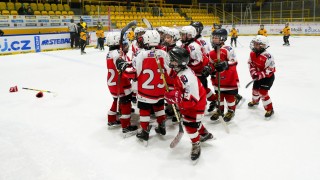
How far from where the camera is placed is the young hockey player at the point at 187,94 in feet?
9.62

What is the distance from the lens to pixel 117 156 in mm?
3221

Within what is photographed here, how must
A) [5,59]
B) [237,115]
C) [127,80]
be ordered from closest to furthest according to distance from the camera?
[127,80]
[237,115]
[5,59]

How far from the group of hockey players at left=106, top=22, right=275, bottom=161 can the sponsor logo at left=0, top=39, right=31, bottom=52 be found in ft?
32.2

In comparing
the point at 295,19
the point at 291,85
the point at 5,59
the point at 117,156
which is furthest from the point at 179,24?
the point at 117,156

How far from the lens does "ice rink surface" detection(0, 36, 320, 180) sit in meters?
2.86

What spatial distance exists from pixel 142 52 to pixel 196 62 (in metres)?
1.07

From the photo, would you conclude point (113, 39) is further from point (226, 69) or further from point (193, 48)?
point (226, 69)

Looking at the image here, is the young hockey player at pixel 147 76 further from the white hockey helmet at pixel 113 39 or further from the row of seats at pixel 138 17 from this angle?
the row of seats at pixel 138 17

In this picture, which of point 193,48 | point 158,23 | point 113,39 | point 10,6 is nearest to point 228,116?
point 193,48

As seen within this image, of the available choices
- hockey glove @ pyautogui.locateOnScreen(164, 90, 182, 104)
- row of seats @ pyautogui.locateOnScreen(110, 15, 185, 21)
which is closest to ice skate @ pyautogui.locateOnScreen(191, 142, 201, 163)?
hockey glove @ pyautogui.locateOnScreen(164, 90, 182, 104)

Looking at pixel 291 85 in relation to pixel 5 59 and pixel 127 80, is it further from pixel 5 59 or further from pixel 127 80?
pixel 5 59

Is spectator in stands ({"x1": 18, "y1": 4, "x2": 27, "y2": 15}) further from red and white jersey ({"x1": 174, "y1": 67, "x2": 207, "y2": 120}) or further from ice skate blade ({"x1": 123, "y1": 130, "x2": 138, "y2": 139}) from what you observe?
red and white jersey ({"x1": 174, "y1": 67, "x2": 207, "y2": 120})

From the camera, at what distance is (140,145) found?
3496mm

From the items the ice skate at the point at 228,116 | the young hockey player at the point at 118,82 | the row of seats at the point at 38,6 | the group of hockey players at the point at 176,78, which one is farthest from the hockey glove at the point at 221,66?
the row of seats at the point at 38,6
